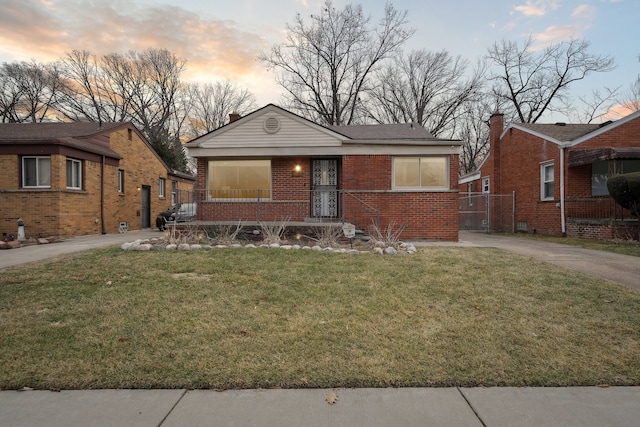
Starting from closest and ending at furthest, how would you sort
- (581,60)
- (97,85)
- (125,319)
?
(125,319) < (581,60) < (97,85)

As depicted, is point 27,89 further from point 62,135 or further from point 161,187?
point 62,135

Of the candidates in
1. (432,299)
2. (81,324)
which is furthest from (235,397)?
(432,299)

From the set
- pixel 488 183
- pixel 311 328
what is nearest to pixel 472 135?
pixel 488 183

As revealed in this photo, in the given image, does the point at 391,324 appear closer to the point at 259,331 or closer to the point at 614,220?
the point at 259,331

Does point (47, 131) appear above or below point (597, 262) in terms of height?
above

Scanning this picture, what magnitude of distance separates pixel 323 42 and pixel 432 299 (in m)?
29.5

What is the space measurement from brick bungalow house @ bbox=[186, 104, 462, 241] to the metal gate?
7.66 metres

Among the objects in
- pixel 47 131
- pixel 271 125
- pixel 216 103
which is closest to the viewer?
pixel 271 125

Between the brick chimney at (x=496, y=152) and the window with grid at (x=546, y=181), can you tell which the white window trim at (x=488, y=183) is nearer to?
the brick chimney at (x=496, y=152)

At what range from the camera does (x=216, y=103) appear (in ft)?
124

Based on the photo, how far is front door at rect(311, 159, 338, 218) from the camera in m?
12.9

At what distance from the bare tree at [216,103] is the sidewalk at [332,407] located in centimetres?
3718

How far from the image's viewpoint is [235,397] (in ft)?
8.26

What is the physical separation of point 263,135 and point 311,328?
9.91 meters
